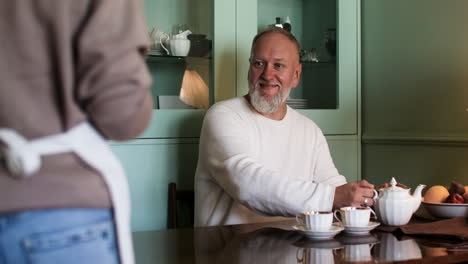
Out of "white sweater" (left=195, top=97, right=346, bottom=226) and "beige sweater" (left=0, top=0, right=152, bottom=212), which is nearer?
"beige sweater" (left=0, top=0, right=152, bottom=212)

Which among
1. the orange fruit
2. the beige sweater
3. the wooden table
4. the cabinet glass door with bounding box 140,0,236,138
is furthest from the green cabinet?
the beige sweater

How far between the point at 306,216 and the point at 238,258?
1.01 ft

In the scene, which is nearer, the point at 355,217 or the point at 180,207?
the point at 355,217

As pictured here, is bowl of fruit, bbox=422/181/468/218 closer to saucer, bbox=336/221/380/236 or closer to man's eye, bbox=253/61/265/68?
saucer, bbox=336/221/380/236

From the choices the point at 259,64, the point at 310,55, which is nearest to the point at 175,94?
the point at 259,64

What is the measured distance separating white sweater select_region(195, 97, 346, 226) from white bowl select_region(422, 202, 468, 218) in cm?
31

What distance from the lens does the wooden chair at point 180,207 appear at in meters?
2.54

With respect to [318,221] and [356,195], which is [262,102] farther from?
[318,221]

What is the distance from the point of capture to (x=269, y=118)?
240 centimetres

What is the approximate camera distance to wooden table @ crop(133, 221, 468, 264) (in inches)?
49.6

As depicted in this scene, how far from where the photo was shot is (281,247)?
1.38 meters

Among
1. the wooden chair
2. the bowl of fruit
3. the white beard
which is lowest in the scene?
the wooden chair

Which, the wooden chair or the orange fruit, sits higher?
the orange fruit

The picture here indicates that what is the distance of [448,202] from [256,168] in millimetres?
621
